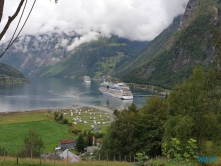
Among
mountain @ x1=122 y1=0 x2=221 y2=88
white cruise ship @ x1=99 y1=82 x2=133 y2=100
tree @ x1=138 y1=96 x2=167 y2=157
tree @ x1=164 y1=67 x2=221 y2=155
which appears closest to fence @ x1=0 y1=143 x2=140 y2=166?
tree @ x1=138 y1=96 x2=167 y2=157

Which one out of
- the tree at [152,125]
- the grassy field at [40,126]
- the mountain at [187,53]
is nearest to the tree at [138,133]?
the tree at [152,125]

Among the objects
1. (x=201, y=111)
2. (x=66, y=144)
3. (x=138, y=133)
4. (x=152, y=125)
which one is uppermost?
(x=201, y=111)

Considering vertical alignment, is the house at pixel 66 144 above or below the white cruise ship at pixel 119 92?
below

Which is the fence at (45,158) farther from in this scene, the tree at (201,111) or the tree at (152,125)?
the tree at (201,111)

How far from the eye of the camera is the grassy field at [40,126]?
113ft

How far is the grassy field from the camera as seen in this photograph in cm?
3453

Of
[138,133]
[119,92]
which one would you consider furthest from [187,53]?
[138,133]

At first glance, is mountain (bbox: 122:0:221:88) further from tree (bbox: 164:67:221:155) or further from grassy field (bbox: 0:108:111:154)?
tree (bbox: 164:67:221:155)

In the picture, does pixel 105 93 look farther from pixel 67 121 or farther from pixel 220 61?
pixel 220 61

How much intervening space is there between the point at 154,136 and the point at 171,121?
6125 mm

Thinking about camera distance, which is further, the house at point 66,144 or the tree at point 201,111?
the house at point 66,144

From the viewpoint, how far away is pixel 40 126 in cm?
4497

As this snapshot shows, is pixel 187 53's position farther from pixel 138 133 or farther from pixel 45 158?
pixel 45 158

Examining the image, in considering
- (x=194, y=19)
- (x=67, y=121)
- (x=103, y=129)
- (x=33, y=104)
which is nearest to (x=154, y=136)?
(x=103, y=129)
